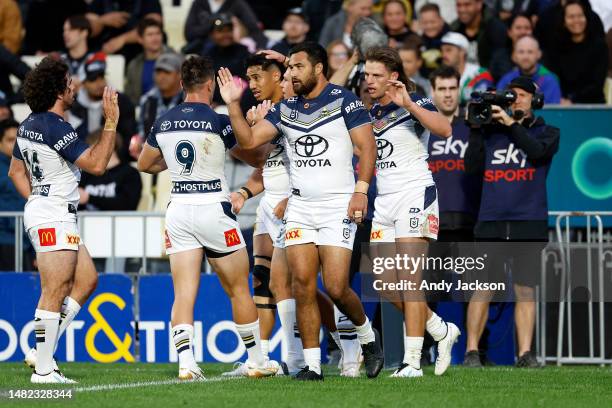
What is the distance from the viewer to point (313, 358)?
10.1 metres

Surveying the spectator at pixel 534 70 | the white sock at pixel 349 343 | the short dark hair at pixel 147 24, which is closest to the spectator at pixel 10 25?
the short dark hair at pixel 147 24

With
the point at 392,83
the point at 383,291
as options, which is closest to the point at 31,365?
the point at 383,291

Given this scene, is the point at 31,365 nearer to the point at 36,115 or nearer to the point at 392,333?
the point at 36,115

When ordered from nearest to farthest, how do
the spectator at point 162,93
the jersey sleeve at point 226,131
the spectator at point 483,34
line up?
the jersey sleeve at point 226,131, the spectator at point 483,34, the spectator at point 162,93

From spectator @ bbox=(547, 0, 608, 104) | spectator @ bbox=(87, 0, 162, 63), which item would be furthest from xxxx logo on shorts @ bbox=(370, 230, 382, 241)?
spectator @ bbox=(87, 0, 162, 63)

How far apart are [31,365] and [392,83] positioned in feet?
12.4

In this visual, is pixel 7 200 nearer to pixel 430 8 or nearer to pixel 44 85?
pixel 44 85

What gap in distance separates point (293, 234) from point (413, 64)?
18.0 ft

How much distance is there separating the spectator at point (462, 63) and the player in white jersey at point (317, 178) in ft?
19.7

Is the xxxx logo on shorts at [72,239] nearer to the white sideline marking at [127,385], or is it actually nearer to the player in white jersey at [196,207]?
the player in white jersey at [196,207]

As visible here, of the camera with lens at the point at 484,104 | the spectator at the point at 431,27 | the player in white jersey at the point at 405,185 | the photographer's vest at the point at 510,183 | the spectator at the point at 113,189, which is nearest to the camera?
the player in white jersey at the point at 405,185

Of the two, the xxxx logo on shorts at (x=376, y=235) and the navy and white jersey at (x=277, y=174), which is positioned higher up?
the navy and white jersey at (x=277, y=174)

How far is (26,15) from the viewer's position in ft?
65.7

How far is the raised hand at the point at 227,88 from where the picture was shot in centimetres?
974
